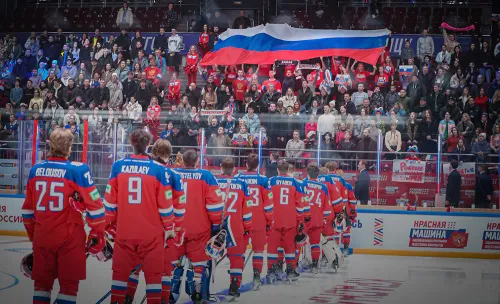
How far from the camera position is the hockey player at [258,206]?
10.2 m

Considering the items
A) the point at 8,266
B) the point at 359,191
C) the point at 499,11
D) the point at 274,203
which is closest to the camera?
the point at 274,203

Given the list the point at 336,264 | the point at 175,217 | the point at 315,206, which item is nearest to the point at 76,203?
the point at 175,217

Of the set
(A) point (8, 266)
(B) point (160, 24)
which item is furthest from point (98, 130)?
(B) point (160, 24)

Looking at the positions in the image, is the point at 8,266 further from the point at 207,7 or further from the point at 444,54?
the point at 207,7

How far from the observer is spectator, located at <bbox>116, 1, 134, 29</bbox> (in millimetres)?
25203

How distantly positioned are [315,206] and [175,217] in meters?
5.46

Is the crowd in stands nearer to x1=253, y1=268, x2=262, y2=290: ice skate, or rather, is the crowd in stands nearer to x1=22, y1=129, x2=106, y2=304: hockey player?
x1=253, y1=268, x2=262, y2=290: ice skate

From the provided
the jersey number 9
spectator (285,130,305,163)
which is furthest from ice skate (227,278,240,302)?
spectator (285,130,305,163)

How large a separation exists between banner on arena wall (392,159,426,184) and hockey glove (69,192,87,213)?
982cm

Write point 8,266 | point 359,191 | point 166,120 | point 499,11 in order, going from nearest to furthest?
point 8,266, point 359,191, point 166,120, point 499,11

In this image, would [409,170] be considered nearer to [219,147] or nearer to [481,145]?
[481,145]

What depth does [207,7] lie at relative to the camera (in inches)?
999

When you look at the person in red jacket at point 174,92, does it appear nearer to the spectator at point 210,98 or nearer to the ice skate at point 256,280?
the spectator at point 210,98

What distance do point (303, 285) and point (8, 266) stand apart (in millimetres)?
5030
